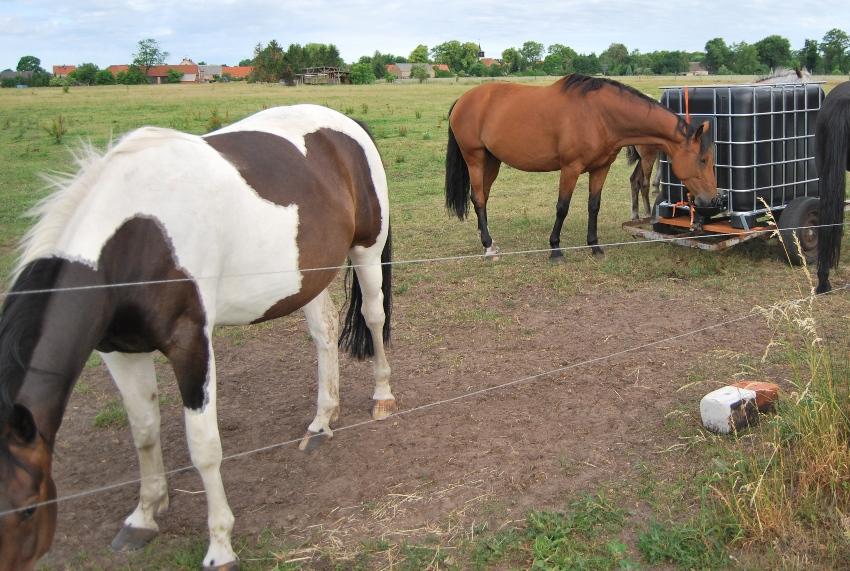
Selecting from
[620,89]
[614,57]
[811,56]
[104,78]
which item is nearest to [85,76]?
[104,78]

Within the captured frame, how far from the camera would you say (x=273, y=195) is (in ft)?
11.7

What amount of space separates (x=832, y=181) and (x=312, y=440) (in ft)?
Answer: 15.2

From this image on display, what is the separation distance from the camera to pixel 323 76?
5909 cm

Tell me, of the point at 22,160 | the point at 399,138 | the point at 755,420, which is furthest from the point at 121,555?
the point at 399,138

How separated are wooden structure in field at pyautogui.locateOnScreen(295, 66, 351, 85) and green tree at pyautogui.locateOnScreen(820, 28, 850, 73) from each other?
1568 inches

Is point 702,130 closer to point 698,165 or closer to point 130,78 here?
point 698,165

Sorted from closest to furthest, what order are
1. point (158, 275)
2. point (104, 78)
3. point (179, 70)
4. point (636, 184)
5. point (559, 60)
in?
point (158, 275)
point (636, 184)
point (104, 78)
point (559, 60)
point (179, 70)

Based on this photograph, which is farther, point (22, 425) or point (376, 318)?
point (376, 318)

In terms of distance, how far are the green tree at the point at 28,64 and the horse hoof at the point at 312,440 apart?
119942 mm

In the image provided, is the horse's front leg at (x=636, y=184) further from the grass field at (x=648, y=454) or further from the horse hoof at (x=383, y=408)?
the horse hoof at (x=383, y=408)

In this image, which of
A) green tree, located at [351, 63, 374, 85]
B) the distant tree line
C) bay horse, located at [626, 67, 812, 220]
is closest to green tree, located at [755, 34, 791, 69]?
the distant tree line

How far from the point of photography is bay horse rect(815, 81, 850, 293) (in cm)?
591

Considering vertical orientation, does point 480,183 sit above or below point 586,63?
below

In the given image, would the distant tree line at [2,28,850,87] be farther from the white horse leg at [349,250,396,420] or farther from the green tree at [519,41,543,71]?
the white horse leg at [349,250,396,420]
